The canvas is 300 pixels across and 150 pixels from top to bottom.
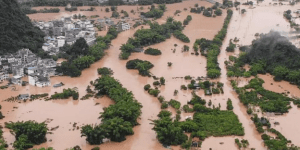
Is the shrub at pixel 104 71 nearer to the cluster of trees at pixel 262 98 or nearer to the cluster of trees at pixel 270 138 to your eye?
the cluster of trees at pixel 262 98

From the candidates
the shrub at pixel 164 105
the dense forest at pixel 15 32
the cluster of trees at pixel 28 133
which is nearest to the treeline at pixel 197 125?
the shrub at pixel 164 105

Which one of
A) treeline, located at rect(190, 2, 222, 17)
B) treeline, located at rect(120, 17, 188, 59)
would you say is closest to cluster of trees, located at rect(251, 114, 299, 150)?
treeline, located at rect(120, 17, 188, 59)

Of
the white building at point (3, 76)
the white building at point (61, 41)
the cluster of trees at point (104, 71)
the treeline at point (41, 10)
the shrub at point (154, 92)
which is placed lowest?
the shrub at point (154, 92)

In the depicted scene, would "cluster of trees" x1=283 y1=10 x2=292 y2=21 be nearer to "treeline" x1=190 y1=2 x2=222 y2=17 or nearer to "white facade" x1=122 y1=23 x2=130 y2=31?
"treeline" x1=190 y1=2 x2=222 y2=17

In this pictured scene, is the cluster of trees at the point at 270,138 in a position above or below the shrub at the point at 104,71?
below

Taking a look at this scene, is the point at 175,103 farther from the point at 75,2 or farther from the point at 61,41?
the point at 75,2

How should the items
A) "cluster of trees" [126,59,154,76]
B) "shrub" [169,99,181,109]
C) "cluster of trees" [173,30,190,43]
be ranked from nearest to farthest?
"shrub" [169,99,181,109], "cluster of trees" [126,59,154,76], "cluster of trees" [173,30,190,43]

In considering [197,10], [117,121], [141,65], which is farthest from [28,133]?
[197,10]

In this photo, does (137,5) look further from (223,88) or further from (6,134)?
(6,134)
